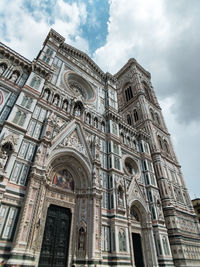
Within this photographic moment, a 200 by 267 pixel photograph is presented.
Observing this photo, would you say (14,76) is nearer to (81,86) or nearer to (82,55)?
(81,86)

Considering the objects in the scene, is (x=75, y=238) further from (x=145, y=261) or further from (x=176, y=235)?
(x=176, y=235)

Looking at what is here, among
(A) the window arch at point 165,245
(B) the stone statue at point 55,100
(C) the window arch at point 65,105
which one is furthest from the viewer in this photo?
(C) the window arch at point 65,105

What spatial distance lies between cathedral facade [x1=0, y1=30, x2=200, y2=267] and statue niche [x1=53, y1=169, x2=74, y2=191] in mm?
80

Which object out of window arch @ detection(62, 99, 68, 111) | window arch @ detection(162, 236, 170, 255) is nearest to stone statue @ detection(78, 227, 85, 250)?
window arch @ detection(162, 236, 170, 255)

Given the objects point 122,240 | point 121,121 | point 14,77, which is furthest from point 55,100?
point 122,240

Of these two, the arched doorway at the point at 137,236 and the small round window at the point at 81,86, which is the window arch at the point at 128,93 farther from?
the arched doorway at the point at 137,236

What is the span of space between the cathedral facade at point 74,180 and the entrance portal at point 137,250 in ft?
0.26


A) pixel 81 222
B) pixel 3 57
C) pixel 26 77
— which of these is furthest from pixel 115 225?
pixel 3 57

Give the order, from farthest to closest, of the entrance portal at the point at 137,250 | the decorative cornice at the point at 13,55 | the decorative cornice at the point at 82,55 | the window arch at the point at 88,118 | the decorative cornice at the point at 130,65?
the decorative cornice at the point at 130,65 → the decorative cornice at the point at 82,55 → the window arch at the point at 88,118 → the entrance portal at the point at 137,250 → the decorative cornice at the point at 13,55

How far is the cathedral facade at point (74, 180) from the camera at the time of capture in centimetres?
1106

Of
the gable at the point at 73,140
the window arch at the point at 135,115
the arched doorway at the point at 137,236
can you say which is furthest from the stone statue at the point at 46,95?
the window arch at the point at 135,115

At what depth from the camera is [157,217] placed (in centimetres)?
1906

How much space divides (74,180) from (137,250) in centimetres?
904

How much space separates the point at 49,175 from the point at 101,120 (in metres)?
10.1
